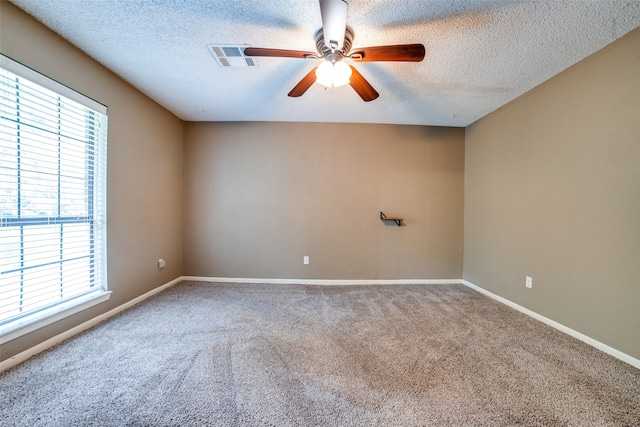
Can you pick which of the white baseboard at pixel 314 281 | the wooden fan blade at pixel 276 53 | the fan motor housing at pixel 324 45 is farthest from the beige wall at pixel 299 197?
the wooden fan blade at pixel 276 53

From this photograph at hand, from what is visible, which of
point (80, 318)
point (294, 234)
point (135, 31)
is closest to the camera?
point (135, 31)

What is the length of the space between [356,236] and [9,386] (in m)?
3.30

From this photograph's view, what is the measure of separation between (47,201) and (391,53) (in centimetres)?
280

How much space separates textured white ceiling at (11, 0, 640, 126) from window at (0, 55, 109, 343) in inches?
21.9

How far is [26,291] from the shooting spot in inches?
64.6

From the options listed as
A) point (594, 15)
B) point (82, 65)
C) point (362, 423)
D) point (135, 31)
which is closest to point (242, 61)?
point (135, 31)

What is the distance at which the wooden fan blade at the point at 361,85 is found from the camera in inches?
70.2

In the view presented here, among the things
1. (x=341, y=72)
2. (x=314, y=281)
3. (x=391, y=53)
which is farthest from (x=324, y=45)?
(x=314, y=281)

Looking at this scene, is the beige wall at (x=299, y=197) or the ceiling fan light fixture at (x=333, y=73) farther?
the beige wall at (x=299, y=197)

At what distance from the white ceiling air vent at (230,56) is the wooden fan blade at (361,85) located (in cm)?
93

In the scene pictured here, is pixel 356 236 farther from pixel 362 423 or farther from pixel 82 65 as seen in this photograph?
pixel 82 65

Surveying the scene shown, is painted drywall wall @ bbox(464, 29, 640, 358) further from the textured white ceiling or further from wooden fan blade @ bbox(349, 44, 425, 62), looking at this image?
wooden fan blade @ bbox(349, 44, 425, 62)

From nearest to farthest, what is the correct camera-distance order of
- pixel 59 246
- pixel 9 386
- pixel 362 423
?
pixel 362 423 → pixel 9 386 → pixel 59 246

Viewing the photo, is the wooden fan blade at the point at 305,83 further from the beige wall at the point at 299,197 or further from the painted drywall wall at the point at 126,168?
the painted drywall wall at the point at 126,168
